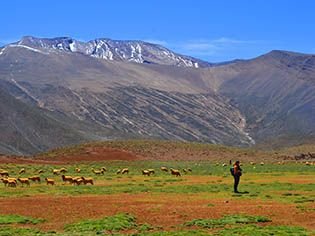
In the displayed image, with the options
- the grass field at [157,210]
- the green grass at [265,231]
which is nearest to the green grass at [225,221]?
the grass field at [157,210]

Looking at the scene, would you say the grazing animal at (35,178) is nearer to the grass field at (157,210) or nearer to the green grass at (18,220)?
the grass field at (157,210)

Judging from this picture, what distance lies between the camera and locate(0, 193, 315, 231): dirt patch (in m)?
27.8

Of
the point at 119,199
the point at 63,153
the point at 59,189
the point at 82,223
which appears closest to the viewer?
the point at 82,223

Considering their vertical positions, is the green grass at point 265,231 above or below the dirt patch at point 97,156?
below

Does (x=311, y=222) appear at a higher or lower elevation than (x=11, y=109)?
lower

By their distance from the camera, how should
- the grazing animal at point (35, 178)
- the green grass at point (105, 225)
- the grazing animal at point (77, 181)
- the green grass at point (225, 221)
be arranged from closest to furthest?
the green grass at point (105, 225) < the green grass at point (225, 221) < the grazing animal at point (77, 181) < the grazing animal at point (35, 178)

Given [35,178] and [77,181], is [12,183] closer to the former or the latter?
[35,178]

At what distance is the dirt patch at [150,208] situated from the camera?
91.1 ft

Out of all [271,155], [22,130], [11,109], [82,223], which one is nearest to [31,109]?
[11,109]

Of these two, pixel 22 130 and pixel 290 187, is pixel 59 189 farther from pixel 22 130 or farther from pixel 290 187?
pixel 22 130

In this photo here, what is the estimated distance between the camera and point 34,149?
142 m

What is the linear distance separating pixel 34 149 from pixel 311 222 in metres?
120

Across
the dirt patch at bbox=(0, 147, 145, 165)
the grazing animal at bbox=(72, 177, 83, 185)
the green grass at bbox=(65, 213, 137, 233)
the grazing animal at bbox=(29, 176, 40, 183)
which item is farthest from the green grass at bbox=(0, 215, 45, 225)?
the dirt patch at bbox=(0, 147, 145, 165)

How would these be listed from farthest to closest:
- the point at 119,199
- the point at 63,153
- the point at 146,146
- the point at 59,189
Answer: the point at 146,146 < the point at 63,153 < the point at 59,189 < the point at 119,199
